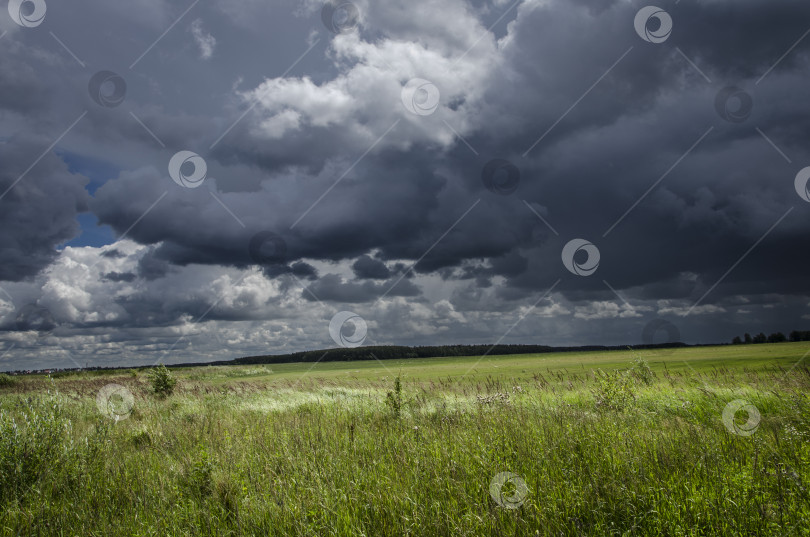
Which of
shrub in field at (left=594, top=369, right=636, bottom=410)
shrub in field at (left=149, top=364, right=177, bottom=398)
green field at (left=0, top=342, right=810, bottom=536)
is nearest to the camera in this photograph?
green field at (left=0, top=342, right=810, bottom=536)

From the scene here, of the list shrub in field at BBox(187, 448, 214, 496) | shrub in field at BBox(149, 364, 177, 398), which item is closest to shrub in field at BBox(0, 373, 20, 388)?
shrub in field at BBox(149, 364, 177, 398)

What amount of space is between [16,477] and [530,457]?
327 inches

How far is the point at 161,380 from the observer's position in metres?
30.3

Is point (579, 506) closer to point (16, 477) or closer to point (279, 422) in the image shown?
point (16, 477)

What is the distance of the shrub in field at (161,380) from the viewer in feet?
98.7

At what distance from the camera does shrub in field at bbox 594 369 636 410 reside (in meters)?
12.6

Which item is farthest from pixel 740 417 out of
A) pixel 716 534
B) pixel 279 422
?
pixel 279 422

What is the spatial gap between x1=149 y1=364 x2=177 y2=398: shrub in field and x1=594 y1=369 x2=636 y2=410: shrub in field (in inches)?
1129

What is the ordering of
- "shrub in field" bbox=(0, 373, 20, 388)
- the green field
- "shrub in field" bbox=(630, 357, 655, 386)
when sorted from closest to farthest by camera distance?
the green field
"shrub in field" bbox=(630, 357, 655, 386)
"shrub in field" bbox=(0, 373, 20, 388)

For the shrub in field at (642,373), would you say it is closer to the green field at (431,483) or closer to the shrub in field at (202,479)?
the green field at (431,483)

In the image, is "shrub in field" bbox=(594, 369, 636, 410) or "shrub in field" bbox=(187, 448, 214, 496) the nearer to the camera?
"shrub in field" bbox=(187, 448, 214, 496)

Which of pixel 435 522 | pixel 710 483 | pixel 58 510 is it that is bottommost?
pixel 58 510

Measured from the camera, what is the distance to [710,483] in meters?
5.12

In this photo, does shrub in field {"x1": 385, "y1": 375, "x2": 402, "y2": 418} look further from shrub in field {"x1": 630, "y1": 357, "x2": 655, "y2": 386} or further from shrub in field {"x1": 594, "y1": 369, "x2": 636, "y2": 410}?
shrub in field {"x1": 630, "y1": 357, "x2": 655, "y2": 386}
